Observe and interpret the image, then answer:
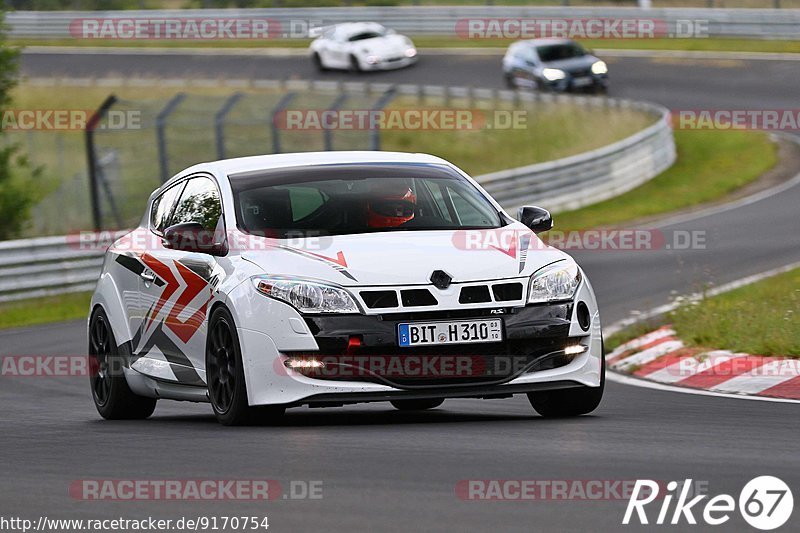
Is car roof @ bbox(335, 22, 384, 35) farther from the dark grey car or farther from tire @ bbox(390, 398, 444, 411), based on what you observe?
tire @ bbox(390, 398, 444, 411)

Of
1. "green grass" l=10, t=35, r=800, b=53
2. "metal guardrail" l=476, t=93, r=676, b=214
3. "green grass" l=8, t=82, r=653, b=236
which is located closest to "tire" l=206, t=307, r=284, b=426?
"green grass" l=8, t=82, r=653, b=236

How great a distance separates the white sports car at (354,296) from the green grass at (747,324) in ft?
8.90

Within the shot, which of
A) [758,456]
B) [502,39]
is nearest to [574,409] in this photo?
[758,456]

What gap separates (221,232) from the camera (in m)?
8.91

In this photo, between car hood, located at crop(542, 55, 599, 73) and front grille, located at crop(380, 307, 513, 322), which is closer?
front grille, located at crop(380, 307, 513, 322)

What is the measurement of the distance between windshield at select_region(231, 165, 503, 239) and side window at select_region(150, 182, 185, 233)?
3.00 ft

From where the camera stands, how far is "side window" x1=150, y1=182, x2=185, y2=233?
10.0 metres

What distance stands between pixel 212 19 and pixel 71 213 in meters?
24.9

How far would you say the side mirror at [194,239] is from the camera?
29.1 ft

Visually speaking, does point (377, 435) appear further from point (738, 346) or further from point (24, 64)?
point (24, 64)
